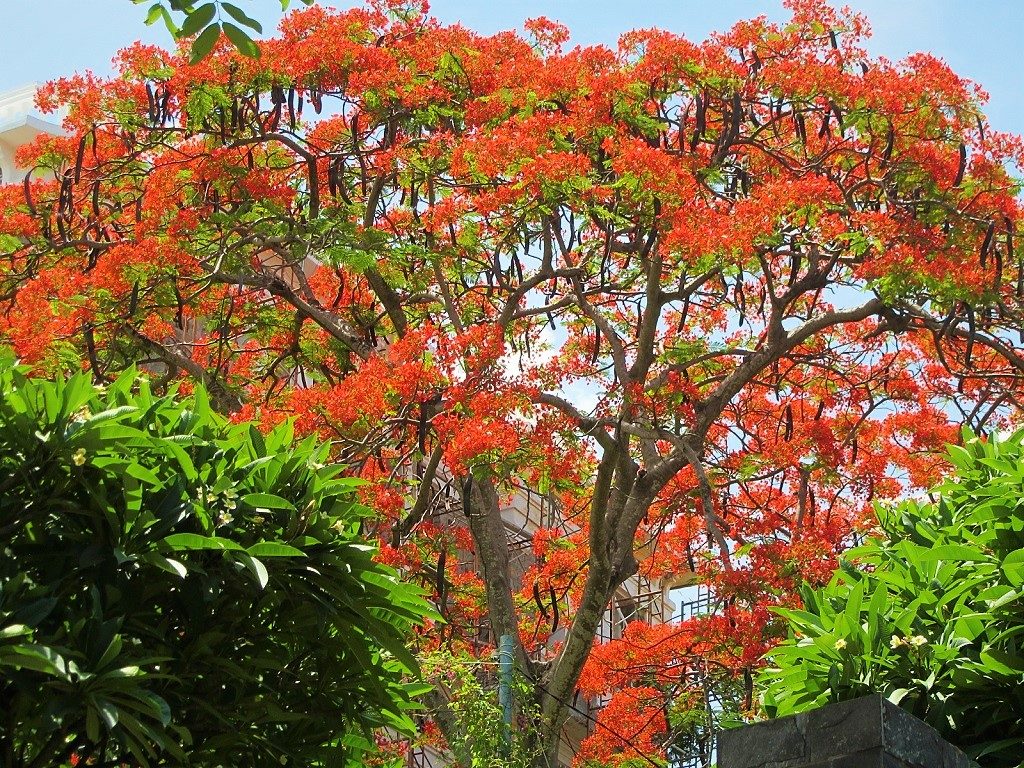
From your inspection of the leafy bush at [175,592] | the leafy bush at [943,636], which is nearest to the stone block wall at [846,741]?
the leafy bush at [943,636]

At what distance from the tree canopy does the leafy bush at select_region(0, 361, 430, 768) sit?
511cm

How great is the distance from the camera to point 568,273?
12.4 meters

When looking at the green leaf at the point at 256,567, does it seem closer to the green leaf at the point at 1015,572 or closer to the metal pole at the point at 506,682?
the green leaf at the point at 1015,572

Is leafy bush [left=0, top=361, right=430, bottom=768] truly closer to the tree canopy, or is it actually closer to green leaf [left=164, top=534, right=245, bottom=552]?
green leaf [left=164, top=534, right=245, bottom=552]

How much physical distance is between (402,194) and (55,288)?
3.29m

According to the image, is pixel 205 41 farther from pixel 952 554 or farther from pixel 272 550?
pixel 952 554

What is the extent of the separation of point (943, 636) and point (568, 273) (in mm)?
7490

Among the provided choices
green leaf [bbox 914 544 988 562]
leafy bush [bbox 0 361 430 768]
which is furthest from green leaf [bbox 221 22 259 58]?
green leaf [bbox 914 544 988 562]

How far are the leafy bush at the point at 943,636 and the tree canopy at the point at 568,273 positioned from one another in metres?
4.82

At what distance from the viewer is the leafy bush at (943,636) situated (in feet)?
16.4

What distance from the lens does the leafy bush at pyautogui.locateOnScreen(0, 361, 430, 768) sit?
480cm

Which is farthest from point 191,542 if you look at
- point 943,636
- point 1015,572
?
point 1015,572

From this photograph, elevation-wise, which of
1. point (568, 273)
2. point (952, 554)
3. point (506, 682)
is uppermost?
point (568, 273)

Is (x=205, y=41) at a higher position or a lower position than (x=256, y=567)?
higher
